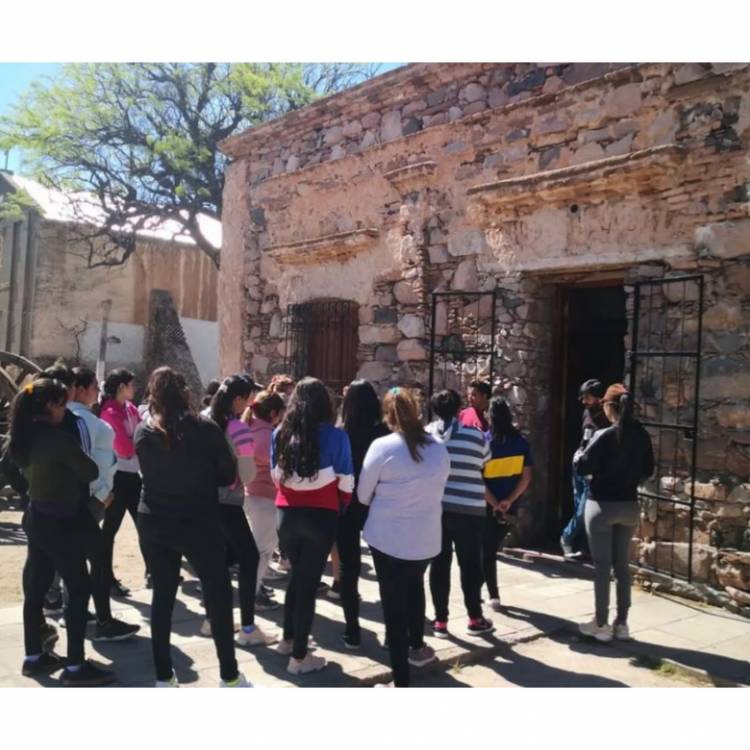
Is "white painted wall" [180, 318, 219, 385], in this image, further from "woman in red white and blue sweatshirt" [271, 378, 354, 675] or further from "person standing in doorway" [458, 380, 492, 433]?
"woman in red white and blue sweatshirt" [271, 378, 354, 675]

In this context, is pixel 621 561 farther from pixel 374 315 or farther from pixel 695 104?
pixel 374 315

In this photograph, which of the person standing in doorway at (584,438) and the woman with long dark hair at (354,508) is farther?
the person standing in doorway at (584,438)

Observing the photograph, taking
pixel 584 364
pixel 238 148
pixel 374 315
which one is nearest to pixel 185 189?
pixel 238 148

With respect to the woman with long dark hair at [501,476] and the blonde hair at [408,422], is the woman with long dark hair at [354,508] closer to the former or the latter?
the blonde hair at [408,422]

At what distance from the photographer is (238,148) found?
381 inches

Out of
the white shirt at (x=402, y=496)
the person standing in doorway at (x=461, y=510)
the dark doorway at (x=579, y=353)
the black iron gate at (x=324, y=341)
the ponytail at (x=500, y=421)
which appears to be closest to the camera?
the white shirt at (x=402, y=496)

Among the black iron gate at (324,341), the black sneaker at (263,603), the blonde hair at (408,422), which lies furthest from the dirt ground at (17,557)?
the blonde hair at (408,422)

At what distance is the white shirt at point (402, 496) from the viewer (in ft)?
11.6

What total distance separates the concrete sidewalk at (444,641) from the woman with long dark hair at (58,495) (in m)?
0.22

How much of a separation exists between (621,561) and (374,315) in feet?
13.3

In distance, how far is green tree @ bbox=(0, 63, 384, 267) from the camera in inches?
615

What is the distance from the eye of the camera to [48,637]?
13.1 feet

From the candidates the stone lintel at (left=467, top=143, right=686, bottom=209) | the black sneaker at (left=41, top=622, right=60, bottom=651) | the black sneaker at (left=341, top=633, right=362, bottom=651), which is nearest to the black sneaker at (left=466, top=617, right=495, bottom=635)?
the black sneaker at (left=341, top=633, right=362, bottom=651)

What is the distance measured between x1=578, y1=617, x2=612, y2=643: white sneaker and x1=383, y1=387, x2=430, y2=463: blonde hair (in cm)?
179
